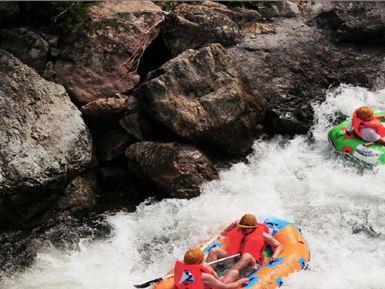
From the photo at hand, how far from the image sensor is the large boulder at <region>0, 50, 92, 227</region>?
8539 millimetres

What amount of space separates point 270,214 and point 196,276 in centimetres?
248

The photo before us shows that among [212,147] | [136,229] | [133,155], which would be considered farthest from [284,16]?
[136,229]

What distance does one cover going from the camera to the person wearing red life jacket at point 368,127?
10250 mm

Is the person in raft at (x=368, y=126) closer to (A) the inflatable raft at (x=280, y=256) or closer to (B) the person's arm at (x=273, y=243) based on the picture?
(A) the inflatable raft at (x=280, y=256)

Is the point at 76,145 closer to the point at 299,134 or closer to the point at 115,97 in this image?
the point at 115,97

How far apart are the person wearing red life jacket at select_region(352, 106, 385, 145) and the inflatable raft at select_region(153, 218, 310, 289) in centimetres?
288

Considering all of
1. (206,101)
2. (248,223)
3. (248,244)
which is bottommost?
(248,244)

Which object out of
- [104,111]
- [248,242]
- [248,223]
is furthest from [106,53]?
[248,242]

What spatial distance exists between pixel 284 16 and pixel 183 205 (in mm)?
6932

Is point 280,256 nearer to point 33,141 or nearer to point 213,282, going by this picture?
point 213,282

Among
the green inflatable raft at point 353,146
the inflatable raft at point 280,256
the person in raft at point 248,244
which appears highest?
the person in raft at point 248,244

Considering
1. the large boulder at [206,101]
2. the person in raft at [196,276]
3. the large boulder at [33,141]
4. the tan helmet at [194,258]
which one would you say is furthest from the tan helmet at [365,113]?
the large boulder at [33,141]

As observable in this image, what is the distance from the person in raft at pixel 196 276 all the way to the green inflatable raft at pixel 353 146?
4034mm

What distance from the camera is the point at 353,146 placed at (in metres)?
10.3
